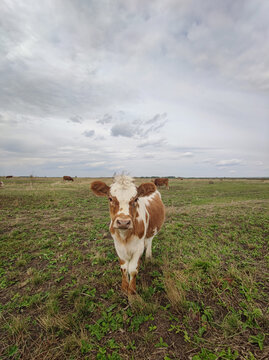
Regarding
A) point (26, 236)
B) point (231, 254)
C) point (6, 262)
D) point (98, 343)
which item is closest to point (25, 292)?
point (6, 262)

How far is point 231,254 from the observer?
4.80 metres

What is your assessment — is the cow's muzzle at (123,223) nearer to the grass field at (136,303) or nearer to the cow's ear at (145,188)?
the cow's ear at (145,188)

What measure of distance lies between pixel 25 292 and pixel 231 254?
5300 mm

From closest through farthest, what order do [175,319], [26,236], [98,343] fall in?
[98,343], [175,319], [26,236]

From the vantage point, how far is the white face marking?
317 centimetres

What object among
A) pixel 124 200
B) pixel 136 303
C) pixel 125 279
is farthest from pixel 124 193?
pixel 136 303

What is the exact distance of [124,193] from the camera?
326 centimetres

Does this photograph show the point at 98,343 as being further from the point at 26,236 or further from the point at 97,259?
the point at 26,236

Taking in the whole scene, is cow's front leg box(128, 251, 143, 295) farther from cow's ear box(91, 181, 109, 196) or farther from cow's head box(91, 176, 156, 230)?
cow's ear box(91, 181, 109, 196)

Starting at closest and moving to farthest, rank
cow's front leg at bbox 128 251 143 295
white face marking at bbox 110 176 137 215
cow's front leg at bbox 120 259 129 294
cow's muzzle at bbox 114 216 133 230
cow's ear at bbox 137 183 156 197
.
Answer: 1. cow's muzzle at bbox 114 216 133 230
2. white face marking at bbox 110 176 137 215
3. cow's front leg at bbox 128 251 143 295
4. cow's front leg at bbox 120 259 129 294
5. cow's ear at bbox 137 183 156 197

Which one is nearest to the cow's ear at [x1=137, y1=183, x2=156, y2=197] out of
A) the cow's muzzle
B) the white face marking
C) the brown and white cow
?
the brown and white cow

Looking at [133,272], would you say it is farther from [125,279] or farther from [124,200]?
[124,200]

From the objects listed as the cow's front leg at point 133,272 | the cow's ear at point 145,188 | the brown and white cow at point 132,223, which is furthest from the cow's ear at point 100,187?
the cow's front leg at point 133,272

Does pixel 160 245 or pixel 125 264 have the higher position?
pixel 125 264
